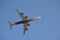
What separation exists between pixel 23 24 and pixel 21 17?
201mm

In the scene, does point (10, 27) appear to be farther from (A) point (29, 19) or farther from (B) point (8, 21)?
(A) point (29, 19)

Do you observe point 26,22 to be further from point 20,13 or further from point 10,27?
point 10,27

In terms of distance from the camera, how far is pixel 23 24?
494 cm

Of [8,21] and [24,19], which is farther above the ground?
[8,21]

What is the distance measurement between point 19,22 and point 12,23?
1.11 ft

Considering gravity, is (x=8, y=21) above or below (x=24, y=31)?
above

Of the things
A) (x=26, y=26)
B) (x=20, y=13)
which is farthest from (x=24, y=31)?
(x=20, y=13)

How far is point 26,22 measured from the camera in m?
4.81

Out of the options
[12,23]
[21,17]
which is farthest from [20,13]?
[12,23]

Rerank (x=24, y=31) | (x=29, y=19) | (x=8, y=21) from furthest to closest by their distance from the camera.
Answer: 1. (x=8, y=21)
2. (x=24, y=31)
3. (x=29, y=19)

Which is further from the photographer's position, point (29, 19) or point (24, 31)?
point (24, 31)

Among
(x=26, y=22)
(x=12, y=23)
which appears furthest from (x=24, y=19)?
(x=12, y=23)

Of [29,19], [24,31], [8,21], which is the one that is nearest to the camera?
[29,19]

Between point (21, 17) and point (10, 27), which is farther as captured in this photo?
point (10, 27)
